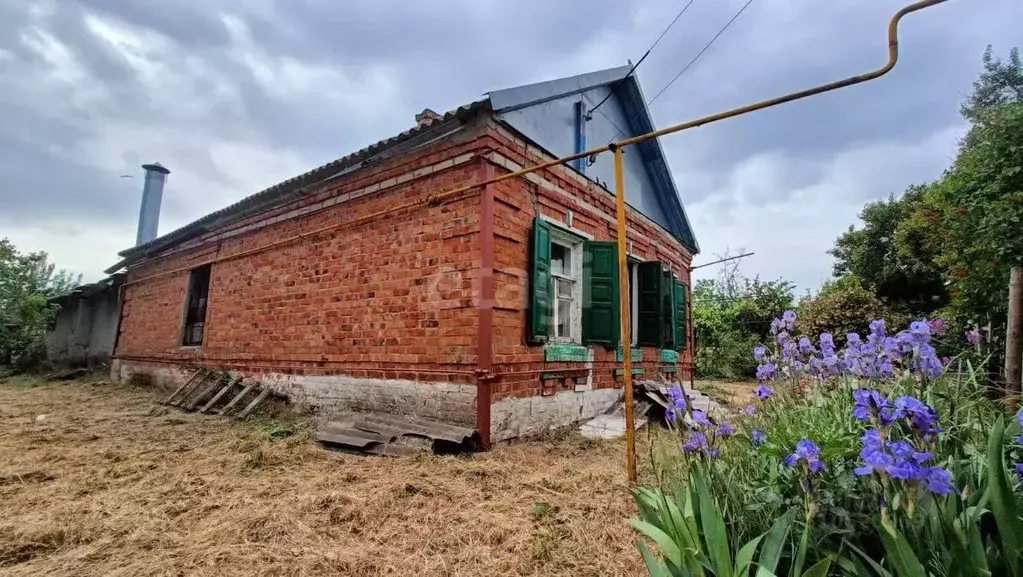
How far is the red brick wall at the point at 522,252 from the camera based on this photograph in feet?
16.7

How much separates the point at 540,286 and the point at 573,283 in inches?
40.8

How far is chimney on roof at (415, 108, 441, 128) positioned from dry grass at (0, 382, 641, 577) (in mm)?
3623

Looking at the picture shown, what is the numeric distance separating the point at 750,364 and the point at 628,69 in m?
10.6

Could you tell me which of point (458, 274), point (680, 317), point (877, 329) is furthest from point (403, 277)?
point (680, 317)

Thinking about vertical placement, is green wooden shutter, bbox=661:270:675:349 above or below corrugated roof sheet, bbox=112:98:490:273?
below

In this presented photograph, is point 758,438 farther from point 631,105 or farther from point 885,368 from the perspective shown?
point 631,105

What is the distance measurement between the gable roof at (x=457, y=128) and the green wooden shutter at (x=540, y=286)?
1.49 metres

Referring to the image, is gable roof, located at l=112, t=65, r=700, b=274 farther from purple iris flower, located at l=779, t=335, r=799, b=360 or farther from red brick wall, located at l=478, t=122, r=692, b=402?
purple iris flower, located at l=779, t=335, r=799, b=360

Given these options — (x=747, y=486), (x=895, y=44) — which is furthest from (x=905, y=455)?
(x=895, y=44)

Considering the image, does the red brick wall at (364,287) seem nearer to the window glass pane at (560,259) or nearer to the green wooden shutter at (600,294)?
the window glass pane at (560,259)

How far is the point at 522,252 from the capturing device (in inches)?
218

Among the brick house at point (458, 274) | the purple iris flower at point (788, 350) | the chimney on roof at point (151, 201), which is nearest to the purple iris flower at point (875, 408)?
the purple iris flower at point (788, 350)

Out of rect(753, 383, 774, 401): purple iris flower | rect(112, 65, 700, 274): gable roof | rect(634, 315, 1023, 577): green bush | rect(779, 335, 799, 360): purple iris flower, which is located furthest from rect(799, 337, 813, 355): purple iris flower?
rect(112, 65, 700, 274): gable roof

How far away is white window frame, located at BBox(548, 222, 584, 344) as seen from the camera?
241 inches
